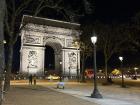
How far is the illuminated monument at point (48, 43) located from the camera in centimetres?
6944

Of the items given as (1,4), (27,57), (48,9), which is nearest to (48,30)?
(27,57)

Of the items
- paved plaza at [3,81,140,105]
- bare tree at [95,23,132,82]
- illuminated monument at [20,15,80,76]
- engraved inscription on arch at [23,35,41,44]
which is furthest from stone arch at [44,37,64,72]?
paved plaza at [3,81,140,105]

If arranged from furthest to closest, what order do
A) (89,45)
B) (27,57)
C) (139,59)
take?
(139,59) → (27,57) → (89,45)

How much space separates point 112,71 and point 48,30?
67.9 m

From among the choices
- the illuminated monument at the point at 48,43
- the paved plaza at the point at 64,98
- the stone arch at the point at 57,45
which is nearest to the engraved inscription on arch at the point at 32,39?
the illuminated monument at the point at 48,43

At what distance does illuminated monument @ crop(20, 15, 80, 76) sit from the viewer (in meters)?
69.4

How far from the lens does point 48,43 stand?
76.8 m

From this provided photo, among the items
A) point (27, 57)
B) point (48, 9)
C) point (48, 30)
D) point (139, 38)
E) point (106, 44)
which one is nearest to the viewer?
point (48, 9)

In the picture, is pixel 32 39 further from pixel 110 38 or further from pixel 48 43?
pixel 110 38

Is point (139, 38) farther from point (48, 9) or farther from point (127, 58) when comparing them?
point (127, 58)

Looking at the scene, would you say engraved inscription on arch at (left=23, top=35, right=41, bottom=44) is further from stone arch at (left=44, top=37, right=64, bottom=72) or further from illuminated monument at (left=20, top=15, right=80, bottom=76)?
stone arch at (left=44, top=37, right=64, bottom=72)

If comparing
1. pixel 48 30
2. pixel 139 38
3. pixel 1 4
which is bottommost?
pixel 1 4

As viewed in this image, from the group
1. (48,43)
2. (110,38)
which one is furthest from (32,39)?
(110,38)

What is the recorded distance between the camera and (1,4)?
8.96m
